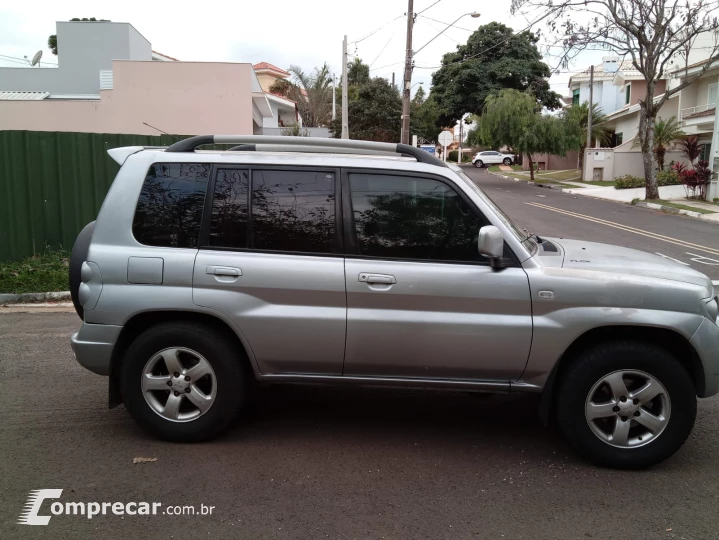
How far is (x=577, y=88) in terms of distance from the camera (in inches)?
2317

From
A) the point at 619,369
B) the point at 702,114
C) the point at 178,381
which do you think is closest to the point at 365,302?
the point at 178,381

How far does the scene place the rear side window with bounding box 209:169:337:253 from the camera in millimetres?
4145

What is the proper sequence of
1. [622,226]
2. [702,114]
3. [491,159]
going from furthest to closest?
[491,159]
[702,114]
[622,226]

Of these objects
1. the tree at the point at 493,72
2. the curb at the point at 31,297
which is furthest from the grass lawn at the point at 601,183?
the curb at the point at 31,297

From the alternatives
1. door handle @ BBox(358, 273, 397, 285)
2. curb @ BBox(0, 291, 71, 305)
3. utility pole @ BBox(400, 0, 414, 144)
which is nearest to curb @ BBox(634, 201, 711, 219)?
utility pole @ BBox(400, 0, 414, 144)

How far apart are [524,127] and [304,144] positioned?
1381 inches

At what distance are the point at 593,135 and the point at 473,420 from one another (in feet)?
160

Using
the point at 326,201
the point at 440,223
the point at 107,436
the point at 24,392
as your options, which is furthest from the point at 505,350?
the point at 24,392

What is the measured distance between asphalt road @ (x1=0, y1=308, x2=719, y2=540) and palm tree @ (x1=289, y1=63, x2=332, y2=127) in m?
41.5

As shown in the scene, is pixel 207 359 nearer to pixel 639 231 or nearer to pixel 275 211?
pixel 275 211

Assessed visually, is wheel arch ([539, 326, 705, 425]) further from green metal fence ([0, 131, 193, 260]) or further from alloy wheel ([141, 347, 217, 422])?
green metal fence ([0, 131, 193, 260])

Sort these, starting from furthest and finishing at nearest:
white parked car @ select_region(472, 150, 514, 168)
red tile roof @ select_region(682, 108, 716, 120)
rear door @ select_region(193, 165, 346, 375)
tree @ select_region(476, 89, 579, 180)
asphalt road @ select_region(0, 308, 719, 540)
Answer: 1. white parked car @ select_region(472, 150, 514, 168)
2. tree @ select_region(476, 89, 579, 180)
3. red tile roof @ select_region(682, 108, 716, 120)
4. rear door @ select_region(193, 165, 346, 375)
5. asphalt road @ select_region(0, 308, 719, 540)

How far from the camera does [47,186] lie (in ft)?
32.3

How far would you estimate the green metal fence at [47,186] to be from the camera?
379 inches
